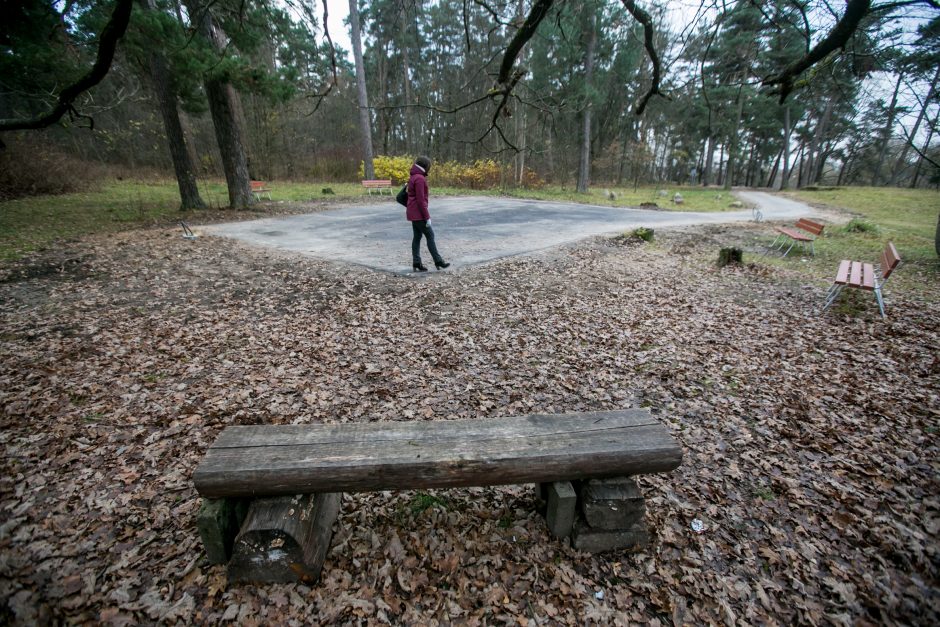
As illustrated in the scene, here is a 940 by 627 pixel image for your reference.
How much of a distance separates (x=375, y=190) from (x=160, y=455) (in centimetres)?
1910

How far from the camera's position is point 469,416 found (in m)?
3.55

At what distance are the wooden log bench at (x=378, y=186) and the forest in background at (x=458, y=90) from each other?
4526 mm

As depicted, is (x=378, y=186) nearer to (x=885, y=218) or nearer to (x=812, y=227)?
(x=812, y=227)

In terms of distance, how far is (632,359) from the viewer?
4617mm

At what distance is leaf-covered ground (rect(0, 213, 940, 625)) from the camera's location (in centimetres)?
209

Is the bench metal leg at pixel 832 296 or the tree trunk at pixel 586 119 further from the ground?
the tree trunk at pixel 586 119

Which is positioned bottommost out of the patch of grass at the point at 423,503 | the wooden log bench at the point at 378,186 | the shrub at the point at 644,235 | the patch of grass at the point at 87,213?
the patch of grass at the point at 423,503

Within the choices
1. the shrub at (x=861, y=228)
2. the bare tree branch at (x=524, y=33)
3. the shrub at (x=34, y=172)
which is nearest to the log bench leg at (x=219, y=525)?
the bare tree branch at (x=524, y=33)

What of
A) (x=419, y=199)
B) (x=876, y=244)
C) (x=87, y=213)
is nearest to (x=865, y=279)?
(x=419, y=199)

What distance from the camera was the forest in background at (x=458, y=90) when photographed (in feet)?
13.3

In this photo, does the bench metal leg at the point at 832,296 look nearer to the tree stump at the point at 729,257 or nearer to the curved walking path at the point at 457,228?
the tree stump at the point at 729,257

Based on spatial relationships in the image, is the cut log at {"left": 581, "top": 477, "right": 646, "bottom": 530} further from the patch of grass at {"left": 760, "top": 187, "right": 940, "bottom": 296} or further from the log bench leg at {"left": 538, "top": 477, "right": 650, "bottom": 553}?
the patch of grass at {"left": 760, "top": 187, "right": 940, "bottom": 296}

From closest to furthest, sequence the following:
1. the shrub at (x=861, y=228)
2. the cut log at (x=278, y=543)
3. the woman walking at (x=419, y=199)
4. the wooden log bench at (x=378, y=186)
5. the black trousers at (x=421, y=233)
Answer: the cut log at (x=278, y=543), the woman walking at (x=419, y=199), the black trousers at (x=421, y=233), the shrub at (x=861, y=228), the wooden log bench at (x=378, y=186)

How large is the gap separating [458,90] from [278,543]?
3.22 meters
